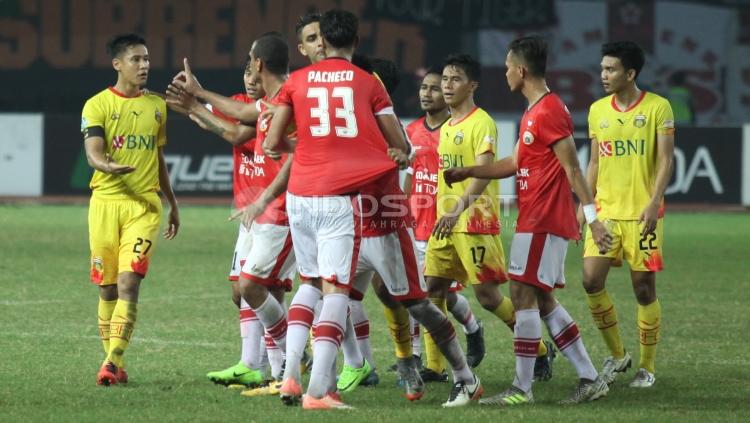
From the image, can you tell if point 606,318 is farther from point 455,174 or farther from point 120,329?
point 120,329

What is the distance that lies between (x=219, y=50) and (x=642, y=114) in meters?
21.2

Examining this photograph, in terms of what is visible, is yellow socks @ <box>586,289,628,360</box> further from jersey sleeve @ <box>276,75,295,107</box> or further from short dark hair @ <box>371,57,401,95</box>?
jersey sleeve @ <box>276,75,295,107</box>

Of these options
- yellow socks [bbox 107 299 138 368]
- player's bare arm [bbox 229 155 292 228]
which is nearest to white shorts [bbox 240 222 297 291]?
player's bare arm [bbox 229 155 292 228]

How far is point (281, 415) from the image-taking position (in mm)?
7293

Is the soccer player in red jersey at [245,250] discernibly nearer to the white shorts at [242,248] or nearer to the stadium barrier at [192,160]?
the white shorts at [242,248]

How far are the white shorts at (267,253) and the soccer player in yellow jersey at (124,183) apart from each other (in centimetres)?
94

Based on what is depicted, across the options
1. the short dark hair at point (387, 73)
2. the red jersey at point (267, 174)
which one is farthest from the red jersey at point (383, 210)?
the short dark hair at point (387, 73)

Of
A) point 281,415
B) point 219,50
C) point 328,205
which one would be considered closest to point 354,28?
point 328,205

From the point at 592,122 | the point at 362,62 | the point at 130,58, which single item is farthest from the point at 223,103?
the point at 592,122

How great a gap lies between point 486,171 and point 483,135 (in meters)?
0.94

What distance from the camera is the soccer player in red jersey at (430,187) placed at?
953cm

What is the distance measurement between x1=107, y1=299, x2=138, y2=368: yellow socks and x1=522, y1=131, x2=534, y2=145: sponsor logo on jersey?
2761mm

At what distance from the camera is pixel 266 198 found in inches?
306

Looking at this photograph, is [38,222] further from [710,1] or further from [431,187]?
[710,1]
